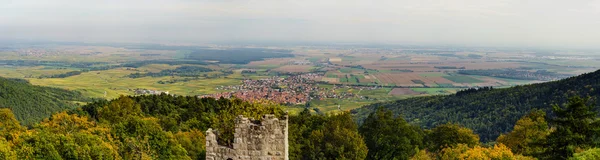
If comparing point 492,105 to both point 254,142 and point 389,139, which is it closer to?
point 389,139

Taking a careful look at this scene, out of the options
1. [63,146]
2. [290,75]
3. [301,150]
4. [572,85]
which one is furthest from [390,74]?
[63,146]

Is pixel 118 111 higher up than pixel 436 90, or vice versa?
pixel 118 111

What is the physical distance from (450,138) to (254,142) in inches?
1089

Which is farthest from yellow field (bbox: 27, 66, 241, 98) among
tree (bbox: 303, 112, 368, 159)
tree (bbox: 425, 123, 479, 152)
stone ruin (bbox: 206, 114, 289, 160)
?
stone ruin (bbox: 206, 114, 289, 160)

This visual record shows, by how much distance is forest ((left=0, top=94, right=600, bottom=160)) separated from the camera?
20547mm

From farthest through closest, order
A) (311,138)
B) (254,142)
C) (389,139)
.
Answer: (389,139) → (311,138) → (254,142)

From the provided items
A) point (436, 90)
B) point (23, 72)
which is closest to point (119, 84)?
point (23, 72)

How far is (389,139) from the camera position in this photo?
3177 centimetres

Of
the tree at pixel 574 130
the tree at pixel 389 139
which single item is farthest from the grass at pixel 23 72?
the tree at pixel 574 130

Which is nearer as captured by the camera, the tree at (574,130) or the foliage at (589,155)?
the foliage at (589,155)

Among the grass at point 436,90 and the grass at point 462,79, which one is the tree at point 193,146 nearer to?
the grass at point 436,90

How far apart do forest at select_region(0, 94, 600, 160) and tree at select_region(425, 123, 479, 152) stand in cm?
8

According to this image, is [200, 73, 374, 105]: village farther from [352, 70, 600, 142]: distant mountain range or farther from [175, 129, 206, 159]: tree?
[175, 129, 206, 159]: tree

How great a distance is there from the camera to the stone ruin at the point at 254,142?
10133 millimetres
